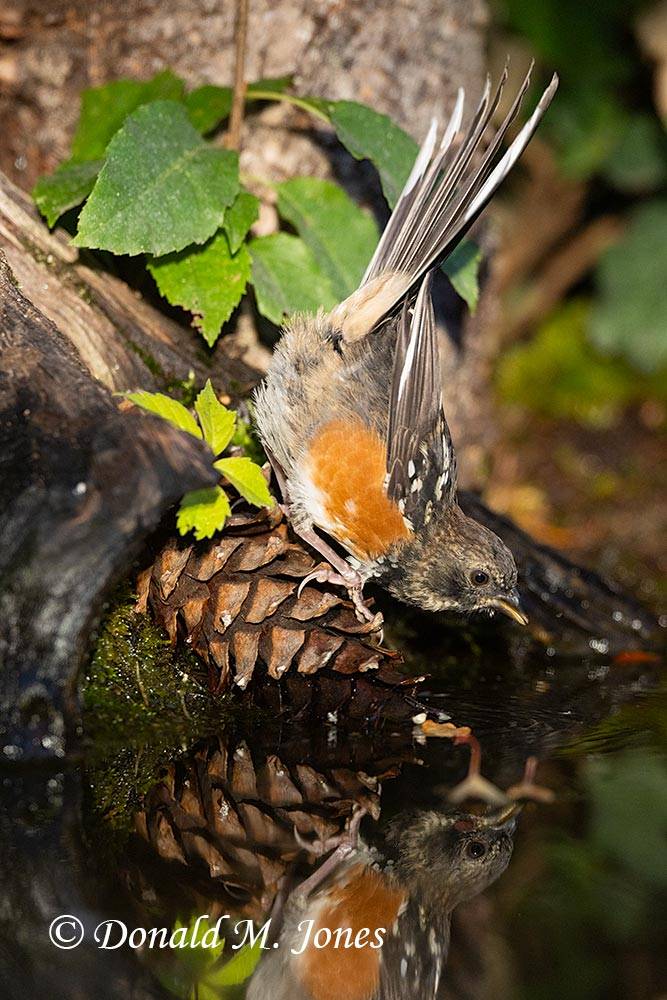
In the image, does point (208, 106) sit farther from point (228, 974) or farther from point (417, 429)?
point (228, 974)

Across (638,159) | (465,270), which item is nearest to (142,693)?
(465,270)

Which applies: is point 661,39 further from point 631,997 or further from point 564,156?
point 631,997

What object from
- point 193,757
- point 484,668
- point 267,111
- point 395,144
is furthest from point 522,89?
point 193,757

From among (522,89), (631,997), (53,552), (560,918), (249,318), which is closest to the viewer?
(631,997)

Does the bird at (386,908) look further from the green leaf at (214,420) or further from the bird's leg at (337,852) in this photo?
the green leaf at (214,420)

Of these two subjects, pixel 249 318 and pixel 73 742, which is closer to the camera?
pixel 73 742

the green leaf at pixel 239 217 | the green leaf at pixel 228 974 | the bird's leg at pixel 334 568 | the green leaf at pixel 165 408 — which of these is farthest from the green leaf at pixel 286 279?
the green leaf at pixel 228 974
